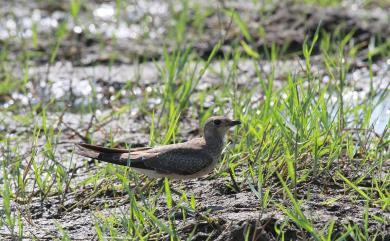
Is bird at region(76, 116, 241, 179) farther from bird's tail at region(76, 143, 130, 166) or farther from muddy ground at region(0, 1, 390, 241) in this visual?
muddy ground at region(0, 1, 390, 241)

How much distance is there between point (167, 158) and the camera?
5820 mm

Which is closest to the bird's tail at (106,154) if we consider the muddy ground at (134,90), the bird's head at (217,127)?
the muddy ground at (134,90)

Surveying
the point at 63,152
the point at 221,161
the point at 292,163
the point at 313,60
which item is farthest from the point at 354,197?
the point at 313,60

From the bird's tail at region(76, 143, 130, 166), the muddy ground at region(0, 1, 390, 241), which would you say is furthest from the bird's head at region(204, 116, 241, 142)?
the bird's tail at region(76, 143, 130, 166)

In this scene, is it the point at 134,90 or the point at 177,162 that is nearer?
the point at 177,162

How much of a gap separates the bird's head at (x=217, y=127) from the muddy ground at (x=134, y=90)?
24 cm

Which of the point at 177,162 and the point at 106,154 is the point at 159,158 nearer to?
the point at 177,162

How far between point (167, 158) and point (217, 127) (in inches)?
22.3

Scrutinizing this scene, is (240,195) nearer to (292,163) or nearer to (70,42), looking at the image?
(292,163)

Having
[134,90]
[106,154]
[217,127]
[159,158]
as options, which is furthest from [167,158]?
[134,90]

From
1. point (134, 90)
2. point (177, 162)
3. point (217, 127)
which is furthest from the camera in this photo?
point (134, 90)

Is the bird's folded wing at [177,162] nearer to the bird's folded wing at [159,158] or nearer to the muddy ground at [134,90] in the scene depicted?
the bird's folded wing at [159,158]

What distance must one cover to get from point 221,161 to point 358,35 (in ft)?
12.2

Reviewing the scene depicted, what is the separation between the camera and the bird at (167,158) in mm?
5746
